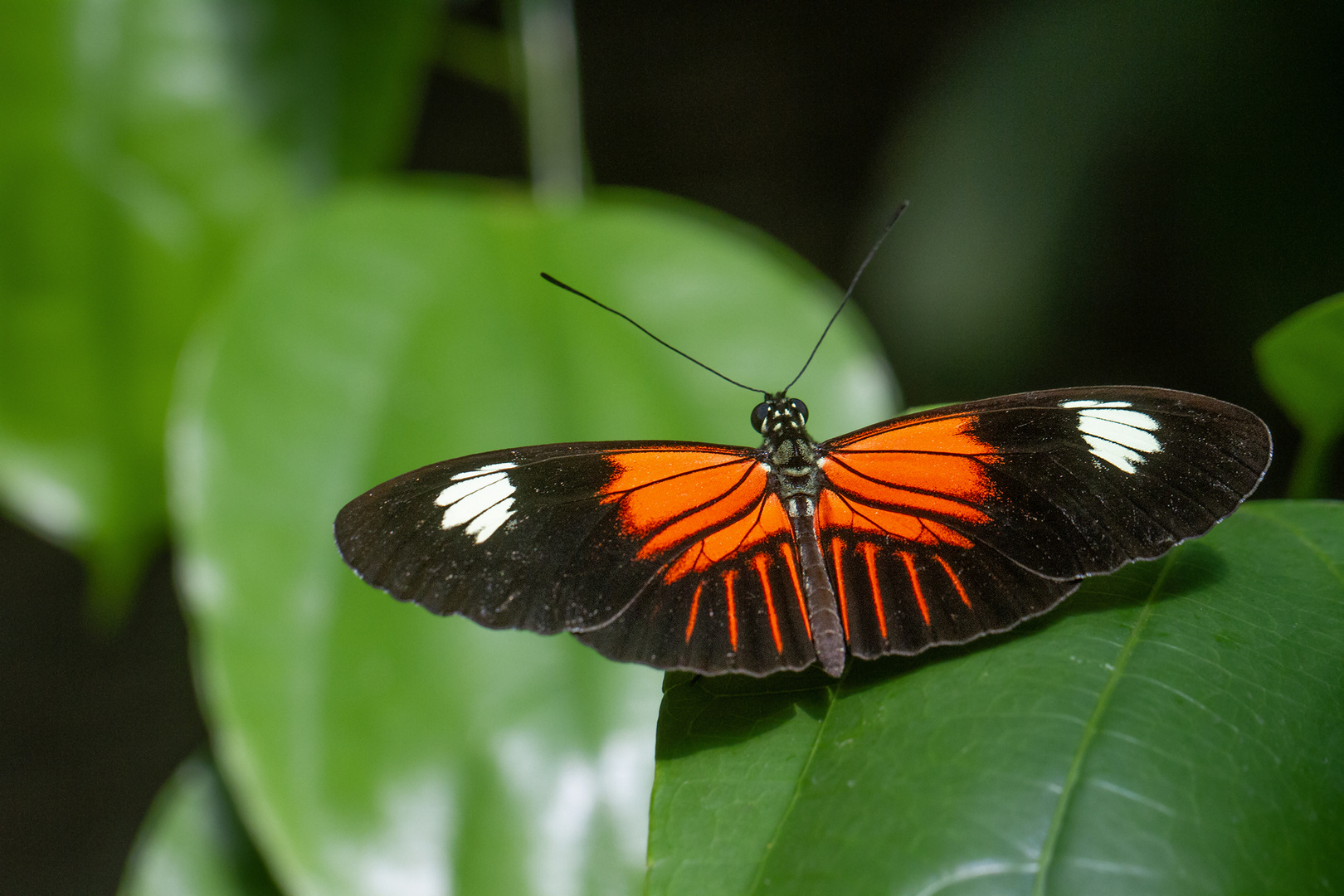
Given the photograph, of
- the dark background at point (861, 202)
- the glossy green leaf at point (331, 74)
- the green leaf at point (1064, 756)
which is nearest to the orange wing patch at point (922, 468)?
the green leaf at point (1064, 756)

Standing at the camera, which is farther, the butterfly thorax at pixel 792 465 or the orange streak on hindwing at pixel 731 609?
the butterfly thorax at pixel 792 465

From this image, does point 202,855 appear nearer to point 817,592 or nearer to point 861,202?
point 817,592

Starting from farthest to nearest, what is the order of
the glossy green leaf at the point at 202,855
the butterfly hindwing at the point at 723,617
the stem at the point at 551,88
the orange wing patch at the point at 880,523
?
the stem at the point at 551,88 → the glossy green leaf at the point at 202,855 → the orange wing patch at the point at 880,523 → the butterfly hindwing at the point at 723,617

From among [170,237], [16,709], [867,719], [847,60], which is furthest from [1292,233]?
[16,709]

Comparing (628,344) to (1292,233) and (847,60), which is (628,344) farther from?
(847,60)

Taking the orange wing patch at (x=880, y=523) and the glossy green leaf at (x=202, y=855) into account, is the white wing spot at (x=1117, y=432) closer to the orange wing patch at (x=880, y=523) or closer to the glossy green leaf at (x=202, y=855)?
the orange wing patch at (x=880, y=523)

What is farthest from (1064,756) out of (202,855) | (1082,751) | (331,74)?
(331,74)

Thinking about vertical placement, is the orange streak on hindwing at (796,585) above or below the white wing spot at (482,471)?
below
